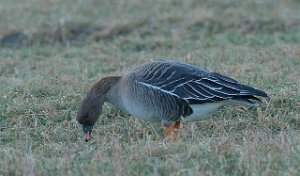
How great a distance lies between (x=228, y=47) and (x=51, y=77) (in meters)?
2.94

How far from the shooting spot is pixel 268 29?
1282 centimetres

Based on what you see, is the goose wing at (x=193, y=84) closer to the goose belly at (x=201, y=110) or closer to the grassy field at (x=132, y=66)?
the goose belly at (x=201, y=110)

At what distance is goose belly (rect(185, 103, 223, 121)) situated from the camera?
7.40 metres

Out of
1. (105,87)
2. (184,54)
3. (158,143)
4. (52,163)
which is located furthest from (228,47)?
(52,163)

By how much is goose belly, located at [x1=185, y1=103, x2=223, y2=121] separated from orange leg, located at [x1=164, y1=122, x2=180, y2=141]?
166 millimetres

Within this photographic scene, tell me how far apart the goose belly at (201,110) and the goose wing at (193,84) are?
6 cm

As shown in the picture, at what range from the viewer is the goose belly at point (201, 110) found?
7.40 m

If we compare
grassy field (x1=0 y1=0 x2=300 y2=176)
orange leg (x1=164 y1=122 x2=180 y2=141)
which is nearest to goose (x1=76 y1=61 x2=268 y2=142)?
orange leg (x1=164 y1=122 x2=180 y2=141)

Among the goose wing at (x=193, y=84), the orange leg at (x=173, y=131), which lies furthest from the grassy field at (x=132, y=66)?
the goose wing at (x=193, y=84)

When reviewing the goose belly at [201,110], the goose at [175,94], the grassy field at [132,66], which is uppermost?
the goose at [175,94]

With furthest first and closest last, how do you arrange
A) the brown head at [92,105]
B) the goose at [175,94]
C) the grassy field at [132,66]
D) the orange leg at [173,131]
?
the brown head at [92,105]
the goose at [175,94]
the orange leg at [173,131]
the grassy field at [132,66]

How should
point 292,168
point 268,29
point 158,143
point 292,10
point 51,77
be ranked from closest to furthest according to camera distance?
point 292,168 < point 158,143 < point 51,77 < point 268,29 < point 292,10

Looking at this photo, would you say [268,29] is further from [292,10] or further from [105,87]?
[105,87]

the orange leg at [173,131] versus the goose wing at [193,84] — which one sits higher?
the goose wing at [193,84]
